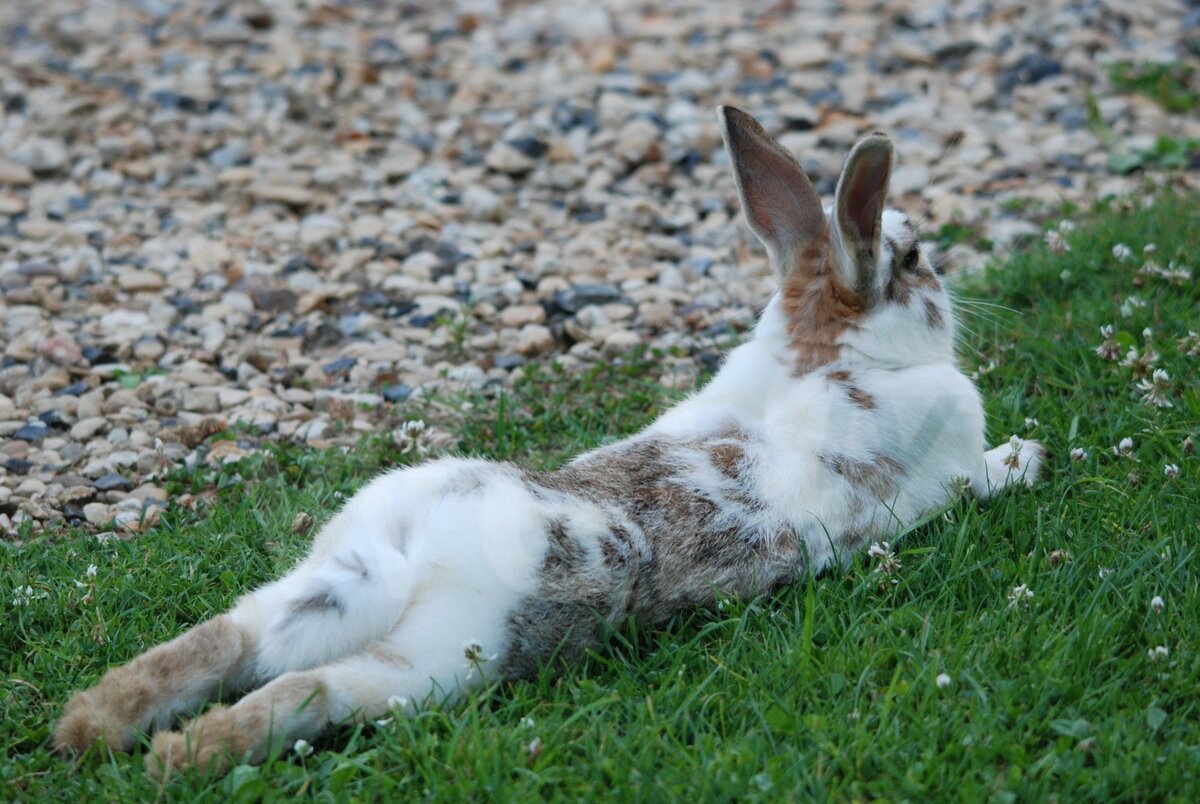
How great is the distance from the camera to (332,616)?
11.1 ft

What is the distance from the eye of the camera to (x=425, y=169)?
292 inches

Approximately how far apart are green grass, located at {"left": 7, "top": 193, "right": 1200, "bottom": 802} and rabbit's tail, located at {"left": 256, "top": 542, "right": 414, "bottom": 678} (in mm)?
242

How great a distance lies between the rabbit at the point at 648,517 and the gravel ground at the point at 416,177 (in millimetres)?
1277

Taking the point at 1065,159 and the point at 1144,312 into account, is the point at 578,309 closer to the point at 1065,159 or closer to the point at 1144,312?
the point at 1144,312

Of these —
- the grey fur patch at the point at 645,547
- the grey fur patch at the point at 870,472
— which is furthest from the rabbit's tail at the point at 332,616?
the grey fur patch at the point at 870,472

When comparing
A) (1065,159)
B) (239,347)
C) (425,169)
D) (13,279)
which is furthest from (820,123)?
(13,279)

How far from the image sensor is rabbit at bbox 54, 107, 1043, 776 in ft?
10.9

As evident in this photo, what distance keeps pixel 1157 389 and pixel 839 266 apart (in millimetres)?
1308

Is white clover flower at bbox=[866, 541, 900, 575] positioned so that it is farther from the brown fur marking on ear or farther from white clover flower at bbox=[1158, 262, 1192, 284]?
white clover flower at bbox=[1158, 262, 1192, 284]

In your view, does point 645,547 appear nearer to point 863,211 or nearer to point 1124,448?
point 863,211

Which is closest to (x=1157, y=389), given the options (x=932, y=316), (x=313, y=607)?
(x=932, y=316)

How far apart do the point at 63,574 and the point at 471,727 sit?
170 cm

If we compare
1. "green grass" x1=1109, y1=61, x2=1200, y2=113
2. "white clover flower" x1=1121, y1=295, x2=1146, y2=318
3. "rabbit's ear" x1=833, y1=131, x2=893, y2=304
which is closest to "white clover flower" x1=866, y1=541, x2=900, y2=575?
"rabbit's ear" x1=833, y1=131, x2=893, y2=304

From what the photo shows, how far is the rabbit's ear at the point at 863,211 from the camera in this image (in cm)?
399
